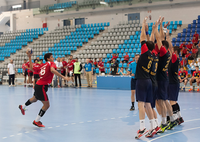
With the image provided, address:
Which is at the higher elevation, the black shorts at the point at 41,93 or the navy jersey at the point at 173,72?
the navy jersey at the point at 173,72

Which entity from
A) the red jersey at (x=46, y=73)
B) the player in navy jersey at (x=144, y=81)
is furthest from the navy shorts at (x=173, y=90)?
the red jersey at (x=46, y=73)

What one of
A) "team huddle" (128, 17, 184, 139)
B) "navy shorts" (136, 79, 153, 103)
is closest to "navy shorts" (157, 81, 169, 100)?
"team huddle" (128, 17, 184, 139)

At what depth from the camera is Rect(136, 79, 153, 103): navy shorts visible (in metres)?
4.76

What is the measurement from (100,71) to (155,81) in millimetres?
13097

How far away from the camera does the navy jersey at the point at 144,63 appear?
472cm

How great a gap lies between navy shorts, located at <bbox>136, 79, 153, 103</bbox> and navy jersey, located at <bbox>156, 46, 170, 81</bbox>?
2.15 feet

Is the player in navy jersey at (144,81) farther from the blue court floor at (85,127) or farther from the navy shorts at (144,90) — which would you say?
the blue court floor at (85,127)

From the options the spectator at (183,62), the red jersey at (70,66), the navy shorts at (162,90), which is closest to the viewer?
the navy shorts at (162,90)

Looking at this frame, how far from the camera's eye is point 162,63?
5293mm

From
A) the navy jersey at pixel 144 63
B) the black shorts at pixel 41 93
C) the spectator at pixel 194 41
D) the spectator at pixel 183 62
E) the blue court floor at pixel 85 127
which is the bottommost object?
the blue court floor at pixel 85 127

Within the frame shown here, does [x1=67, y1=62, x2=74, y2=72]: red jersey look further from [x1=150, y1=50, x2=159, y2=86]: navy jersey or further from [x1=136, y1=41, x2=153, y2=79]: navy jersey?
[x1=136, y1=41, x2=153, y2=79]: navy jersey

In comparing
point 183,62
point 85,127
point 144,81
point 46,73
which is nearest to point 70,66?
point 183,62

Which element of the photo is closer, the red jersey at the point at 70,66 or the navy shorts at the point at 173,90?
the navy shorts at the point at 173,90

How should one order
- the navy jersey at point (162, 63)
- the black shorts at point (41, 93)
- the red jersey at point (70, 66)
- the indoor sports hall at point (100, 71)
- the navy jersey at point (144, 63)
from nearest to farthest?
the navy jersey at point (144, 63) → the indoor sports hall at point (100, 71) → the navy jersey at point (162, 63) → the black shorts at point (41, 93) → the red jersey at point (70, 66)
